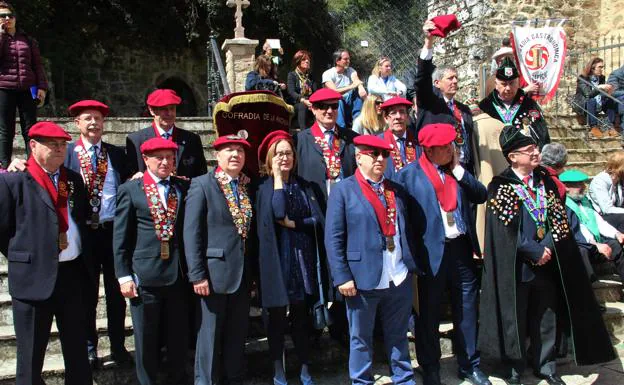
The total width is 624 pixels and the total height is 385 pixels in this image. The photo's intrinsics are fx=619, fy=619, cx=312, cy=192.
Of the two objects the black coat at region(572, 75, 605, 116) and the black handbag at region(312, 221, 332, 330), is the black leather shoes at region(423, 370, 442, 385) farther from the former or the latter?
the black coat at region(572, 75, 605, 116)

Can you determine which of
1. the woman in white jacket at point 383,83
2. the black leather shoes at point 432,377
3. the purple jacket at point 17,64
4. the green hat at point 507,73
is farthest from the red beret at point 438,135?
the purple jacket at point 17,64

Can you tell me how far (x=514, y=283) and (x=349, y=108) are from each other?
3.12m

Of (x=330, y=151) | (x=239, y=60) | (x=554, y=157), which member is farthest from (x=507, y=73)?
(x=239, y=60)

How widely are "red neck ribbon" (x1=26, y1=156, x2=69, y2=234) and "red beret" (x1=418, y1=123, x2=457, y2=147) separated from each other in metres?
2.41

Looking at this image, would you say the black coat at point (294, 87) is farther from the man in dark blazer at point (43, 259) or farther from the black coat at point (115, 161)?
the man in dark blazer at point (43, 259)

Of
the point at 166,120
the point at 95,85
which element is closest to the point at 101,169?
the point at 166,120

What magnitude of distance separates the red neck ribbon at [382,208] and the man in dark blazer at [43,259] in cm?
183

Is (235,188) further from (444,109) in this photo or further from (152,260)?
(444,109)

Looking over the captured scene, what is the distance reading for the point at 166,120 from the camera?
4.60 m

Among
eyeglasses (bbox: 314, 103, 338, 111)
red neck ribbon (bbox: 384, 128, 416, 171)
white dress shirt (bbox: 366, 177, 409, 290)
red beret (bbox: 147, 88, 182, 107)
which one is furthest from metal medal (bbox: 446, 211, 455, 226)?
red beret (bbox: 147, 88, 182, 107)

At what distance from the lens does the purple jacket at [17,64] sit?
5.68 meters

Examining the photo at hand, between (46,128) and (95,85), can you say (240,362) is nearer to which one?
(46,128)

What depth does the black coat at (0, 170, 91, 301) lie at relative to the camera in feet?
12.0

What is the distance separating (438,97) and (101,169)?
2.68 m
